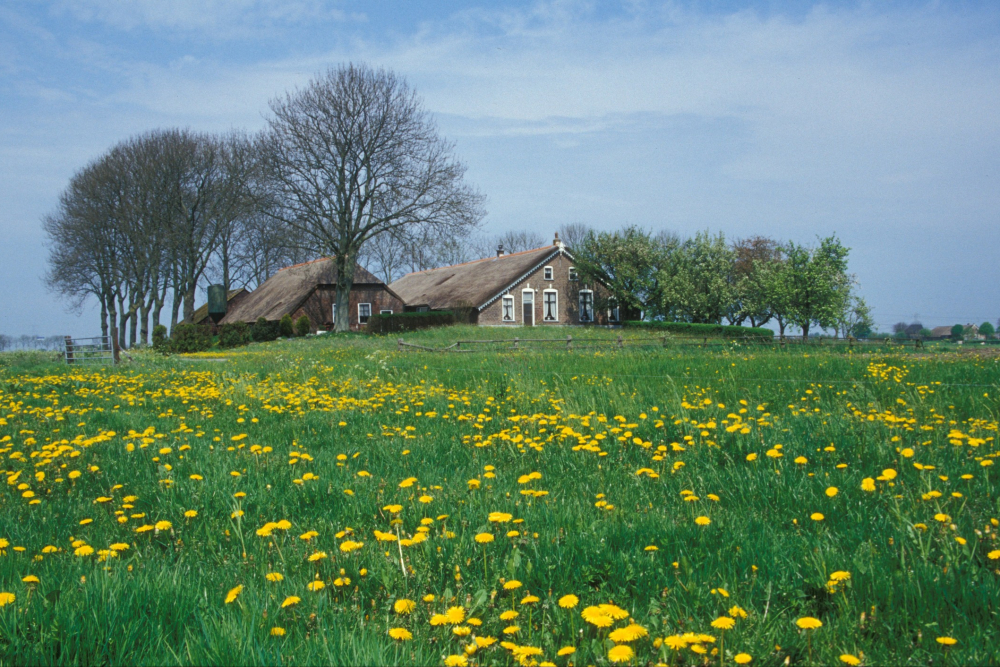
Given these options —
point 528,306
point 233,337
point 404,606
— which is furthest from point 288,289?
point 404,606

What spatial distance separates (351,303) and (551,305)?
57.0 ft

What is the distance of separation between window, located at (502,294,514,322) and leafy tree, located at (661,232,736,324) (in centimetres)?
1264

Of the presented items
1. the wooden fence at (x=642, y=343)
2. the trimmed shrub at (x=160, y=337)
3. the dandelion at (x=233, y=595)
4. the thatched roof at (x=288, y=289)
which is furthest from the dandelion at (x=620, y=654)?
the thatched roof at (x=288, y=289)

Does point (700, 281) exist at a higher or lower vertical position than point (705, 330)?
higher

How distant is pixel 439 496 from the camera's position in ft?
15.5

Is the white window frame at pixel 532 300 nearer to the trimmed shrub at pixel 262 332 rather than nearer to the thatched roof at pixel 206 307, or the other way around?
the trimmed shrub at pixel 262 332

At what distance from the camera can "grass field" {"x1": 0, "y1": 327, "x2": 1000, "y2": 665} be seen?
259 centimetres

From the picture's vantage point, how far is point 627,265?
5475cm

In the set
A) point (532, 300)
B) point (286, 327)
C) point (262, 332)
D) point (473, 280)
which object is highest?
point (473, 280)

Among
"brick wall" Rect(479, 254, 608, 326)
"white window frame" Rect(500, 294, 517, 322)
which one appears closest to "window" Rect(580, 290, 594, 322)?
"brick wall" Rect(479, 254, 608, 326)

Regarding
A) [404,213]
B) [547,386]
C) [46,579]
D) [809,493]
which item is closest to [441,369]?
[547,386]

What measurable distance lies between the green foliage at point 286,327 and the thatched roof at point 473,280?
13.0 meters

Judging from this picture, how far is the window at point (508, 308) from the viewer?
5341cm

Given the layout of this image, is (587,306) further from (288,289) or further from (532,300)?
(288,289)
